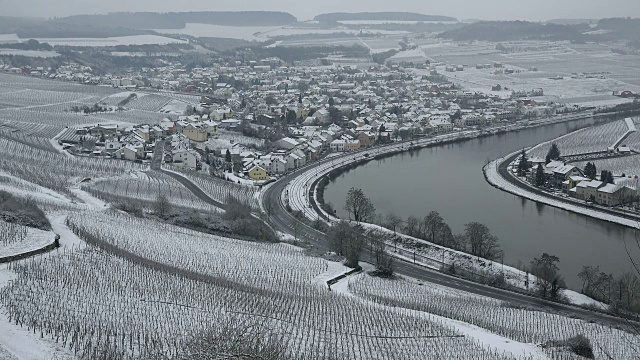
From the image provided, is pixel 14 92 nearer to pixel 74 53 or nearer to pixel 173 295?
pixel 74 53

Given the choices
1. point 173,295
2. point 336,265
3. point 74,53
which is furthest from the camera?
point 74,53

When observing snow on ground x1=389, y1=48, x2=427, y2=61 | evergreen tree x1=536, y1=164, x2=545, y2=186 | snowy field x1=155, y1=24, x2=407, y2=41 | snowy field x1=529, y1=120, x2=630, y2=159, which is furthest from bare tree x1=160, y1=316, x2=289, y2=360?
snowy field x1=155, y1=24, x2=407, y2=41

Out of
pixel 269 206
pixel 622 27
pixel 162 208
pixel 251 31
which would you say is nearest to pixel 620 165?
pixel 269 206

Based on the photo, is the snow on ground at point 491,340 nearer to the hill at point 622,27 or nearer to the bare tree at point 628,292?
the bare tree at point 628,292

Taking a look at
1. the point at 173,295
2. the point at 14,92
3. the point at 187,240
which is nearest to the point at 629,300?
the point at 173,295

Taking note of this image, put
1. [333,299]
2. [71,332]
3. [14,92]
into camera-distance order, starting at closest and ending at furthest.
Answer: [71,332] < [333,299] < [14,92]

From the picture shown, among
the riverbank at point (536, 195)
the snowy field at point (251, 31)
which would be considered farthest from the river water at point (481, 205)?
the snowy field at point (251, 31)
